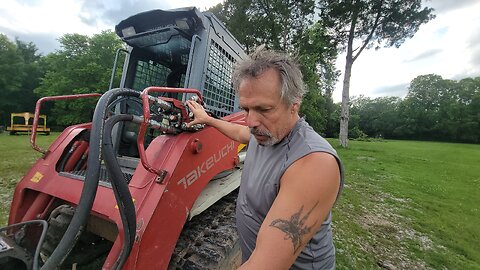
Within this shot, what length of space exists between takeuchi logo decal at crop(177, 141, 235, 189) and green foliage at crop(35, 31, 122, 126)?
2928 cm

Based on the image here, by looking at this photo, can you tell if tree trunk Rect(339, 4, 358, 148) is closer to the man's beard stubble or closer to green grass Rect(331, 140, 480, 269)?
green grass Rect(331, 140, 480, 269)

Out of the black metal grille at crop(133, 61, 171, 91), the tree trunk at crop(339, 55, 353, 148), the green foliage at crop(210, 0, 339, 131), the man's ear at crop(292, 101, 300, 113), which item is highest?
the green foliage at crop(210, 0, 339, 131)

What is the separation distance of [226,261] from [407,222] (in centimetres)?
518

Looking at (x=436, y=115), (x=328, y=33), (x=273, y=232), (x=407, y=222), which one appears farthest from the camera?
(x=436, y=115)

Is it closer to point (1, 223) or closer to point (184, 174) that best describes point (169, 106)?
point (184, 174)

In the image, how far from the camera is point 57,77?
101 feet

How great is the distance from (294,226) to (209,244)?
3.40ft

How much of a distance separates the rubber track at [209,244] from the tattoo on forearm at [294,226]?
0.89 metres

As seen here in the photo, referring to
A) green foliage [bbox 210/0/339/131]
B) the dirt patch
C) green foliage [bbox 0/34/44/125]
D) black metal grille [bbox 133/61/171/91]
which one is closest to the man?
black metal grille [bbox 133/61/171/91]

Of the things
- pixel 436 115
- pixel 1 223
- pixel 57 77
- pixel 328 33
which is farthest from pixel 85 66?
pixel 436 115

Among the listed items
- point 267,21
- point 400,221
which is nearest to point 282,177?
point 400,221

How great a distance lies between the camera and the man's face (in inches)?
52.2

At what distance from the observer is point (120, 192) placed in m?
1.34

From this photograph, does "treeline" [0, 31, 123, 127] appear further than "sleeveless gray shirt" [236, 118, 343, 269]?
Yes
